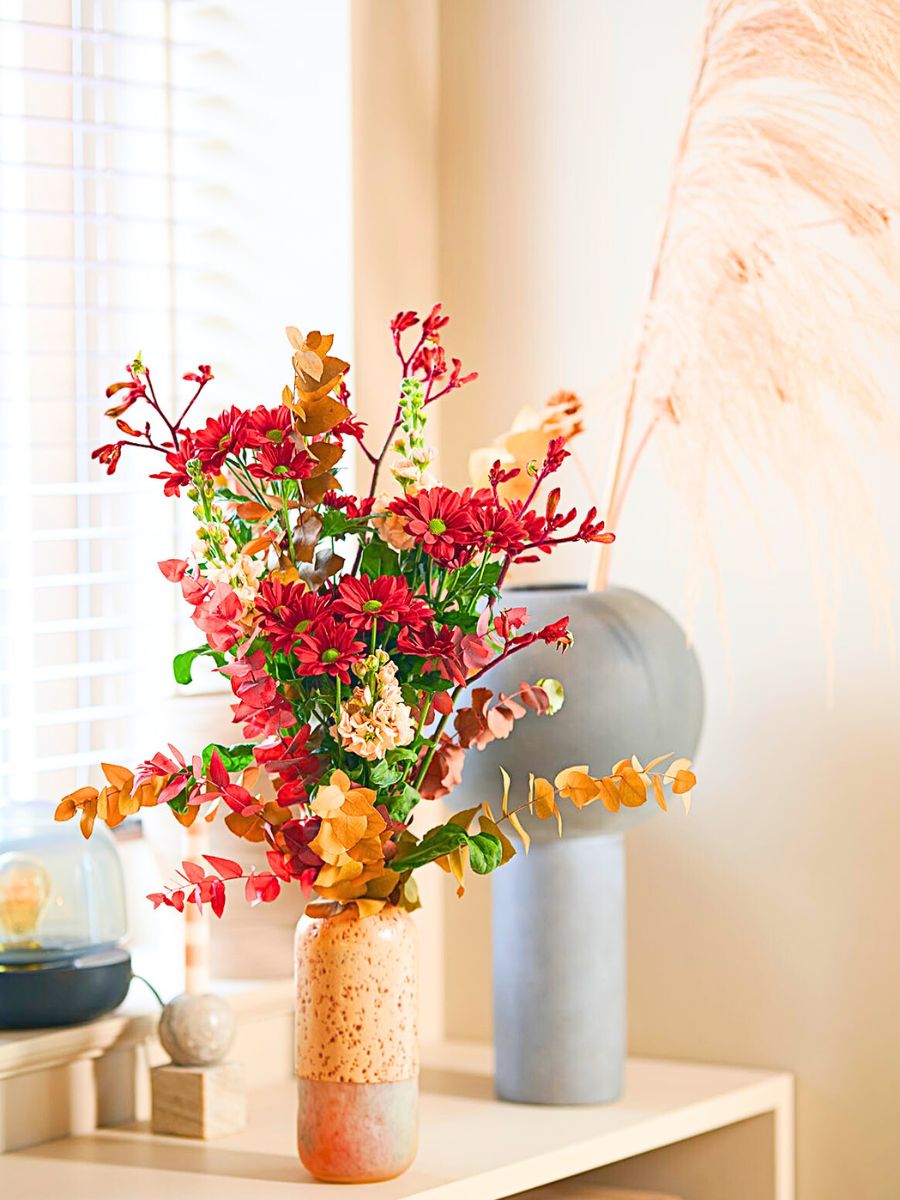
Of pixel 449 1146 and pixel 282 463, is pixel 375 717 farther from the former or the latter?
pixel 449 1146

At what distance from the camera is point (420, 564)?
4.36 feet

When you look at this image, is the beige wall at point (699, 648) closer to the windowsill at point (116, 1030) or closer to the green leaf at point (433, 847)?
the windowsill at point (116, 1030)

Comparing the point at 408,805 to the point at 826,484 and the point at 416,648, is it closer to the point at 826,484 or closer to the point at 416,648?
the point at 416,648

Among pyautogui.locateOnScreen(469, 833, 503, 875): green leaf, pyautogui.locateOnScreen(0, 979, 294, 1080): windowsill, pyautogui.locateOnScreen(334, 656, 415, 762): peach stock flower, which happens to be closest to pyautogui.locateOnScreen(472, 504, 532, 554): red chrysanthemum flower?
pyautogui.locateOnScreen(334, 656, 415, 762): peach stock flower

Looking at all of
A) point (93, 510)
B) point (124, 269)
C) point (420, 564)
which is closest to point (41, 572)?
point (93, 510)

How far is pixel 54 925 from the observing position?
4.97 ft

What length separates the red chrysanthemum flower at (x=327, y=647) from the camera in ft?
4.01

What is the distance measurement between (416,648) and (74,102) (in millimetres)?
819

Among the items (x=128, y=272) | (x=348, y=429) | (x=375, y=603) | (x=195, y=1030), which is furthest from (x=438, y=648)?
(x=128, y=272)

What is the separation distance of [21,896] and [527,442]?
1.88ft

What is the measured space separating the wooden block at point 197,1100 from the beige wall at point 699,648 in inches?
18.0

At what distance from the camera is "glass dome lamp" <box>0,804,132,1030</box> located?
1.49 meters

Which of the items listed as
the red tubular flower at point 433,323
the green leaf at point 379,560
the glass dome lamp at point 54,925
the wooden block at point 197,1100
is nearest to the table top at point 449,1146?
the wooden block at point 197,1100

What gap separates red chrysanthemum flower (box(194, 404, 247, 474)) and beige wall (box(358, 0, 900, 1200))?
25.7 inches
